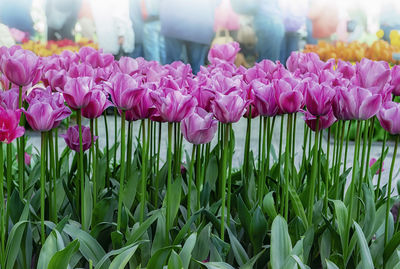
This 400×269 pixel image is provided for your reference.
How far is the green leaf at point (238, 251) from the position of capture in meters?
1.44

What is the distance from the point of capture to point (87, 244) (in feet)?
4.63

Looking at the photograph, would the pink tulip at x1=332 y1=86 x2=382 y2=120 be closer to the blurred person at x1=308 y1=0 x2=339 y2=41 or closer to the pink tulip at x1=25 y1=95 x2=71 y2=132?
the pink tulip at x1=25 y1=95 x2=71 y2=132

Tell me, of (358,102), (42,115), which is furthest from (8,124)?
(358,102)

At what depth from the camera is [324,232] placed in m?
1.53

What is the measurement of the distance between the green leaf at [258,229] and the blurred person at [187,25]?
18.2 feet

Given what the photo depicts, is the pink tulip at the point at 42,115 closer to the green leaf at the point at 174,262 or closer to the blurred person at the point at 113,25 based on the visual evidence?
the green leaf at the point at 174,262

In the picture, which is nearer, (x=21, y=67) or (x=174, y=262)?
(x=174, y=262)

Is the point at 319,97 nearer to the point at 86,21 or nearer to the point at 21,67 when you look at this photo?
the point at 21,67

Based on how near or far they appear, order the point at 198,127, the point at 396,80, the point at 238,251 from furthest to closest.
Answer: the point at 396,80, the point at 238,251, the point at 198,127

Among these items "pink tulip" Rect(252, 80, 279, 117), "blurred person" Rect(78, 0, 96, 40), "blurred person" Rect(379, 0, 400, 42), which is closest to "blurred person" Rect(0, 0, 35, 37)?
"blurred person" Rect(78, 0, 96, 40)

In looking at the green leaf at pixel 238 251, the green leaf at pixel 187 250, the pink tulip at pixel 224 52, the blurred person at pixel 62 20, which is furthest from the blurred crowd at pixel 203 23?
the green leaf at pixel 187 250

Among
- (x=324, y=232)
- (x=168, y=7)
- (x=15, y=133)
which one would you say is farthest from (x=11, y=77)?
(x=168, y=7)

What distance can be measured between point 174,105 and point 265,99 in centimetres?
24

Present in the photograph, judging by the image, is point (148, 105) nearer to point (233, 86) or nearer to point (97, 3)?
point (233, 86)
